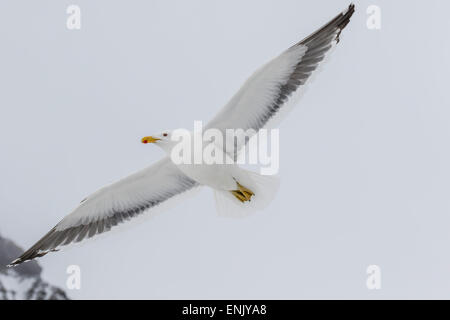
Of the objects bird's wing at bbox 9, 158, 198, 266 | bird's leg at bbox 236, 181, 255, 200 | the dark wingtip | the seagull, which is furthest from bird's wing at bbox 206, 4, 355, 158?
the dark wingtip

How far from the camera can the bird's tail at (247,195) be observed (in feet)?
18.5

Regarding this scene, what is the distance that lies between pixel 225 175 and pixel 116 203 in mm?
843

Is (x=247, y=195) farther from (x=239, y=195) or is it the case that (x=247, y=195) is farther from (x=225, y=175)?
(x=225, y=175)

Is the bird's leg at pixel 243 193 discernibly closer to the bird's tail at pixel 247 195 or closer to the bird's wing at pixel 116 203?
the bird's tail at pixel 247 195

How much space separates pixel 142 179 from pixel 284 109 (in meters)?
1.05

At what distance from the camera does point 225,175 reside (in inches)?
223

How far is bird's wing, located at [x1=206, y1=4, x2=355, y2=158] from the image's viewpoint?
550 cm

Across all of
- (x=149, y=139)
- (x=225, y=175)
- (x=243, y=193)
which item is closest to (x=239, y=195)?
(x=243, y=193)

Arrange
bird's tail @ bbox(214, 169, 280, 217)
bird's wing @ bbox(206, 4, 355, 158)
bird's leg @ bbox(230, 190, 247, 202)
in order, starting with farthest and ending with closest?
bird's leg @ bbox(230, 190, 247, 202) → bird's tail @ bbox(214, 169, 280, 217) → bird's wing @ bbox(206, 4, 355, 158)

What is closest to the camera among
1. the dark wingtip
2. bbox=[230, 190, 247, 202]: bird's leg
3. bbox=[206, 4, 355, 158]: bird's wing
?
bbox=[206, 4, 355, 158]: bird's wing

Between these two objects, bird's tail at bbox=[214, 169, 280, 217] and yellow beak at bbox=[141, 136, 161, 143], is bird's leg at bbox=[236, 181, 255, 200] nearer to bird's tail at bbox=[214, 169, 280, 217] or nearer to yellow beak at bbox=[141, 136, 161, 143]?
bird's tail at bbox=[214, 169, 280, 217]

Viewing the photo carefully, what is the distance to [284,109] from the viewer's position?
5719mm

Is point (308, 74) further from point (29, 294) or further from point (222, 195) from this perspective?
point (29, 294)

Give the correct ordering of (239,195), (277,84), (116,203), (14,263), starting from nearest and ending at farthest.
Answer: (277,84)
(239,195)
(14,263)
(116,203)
